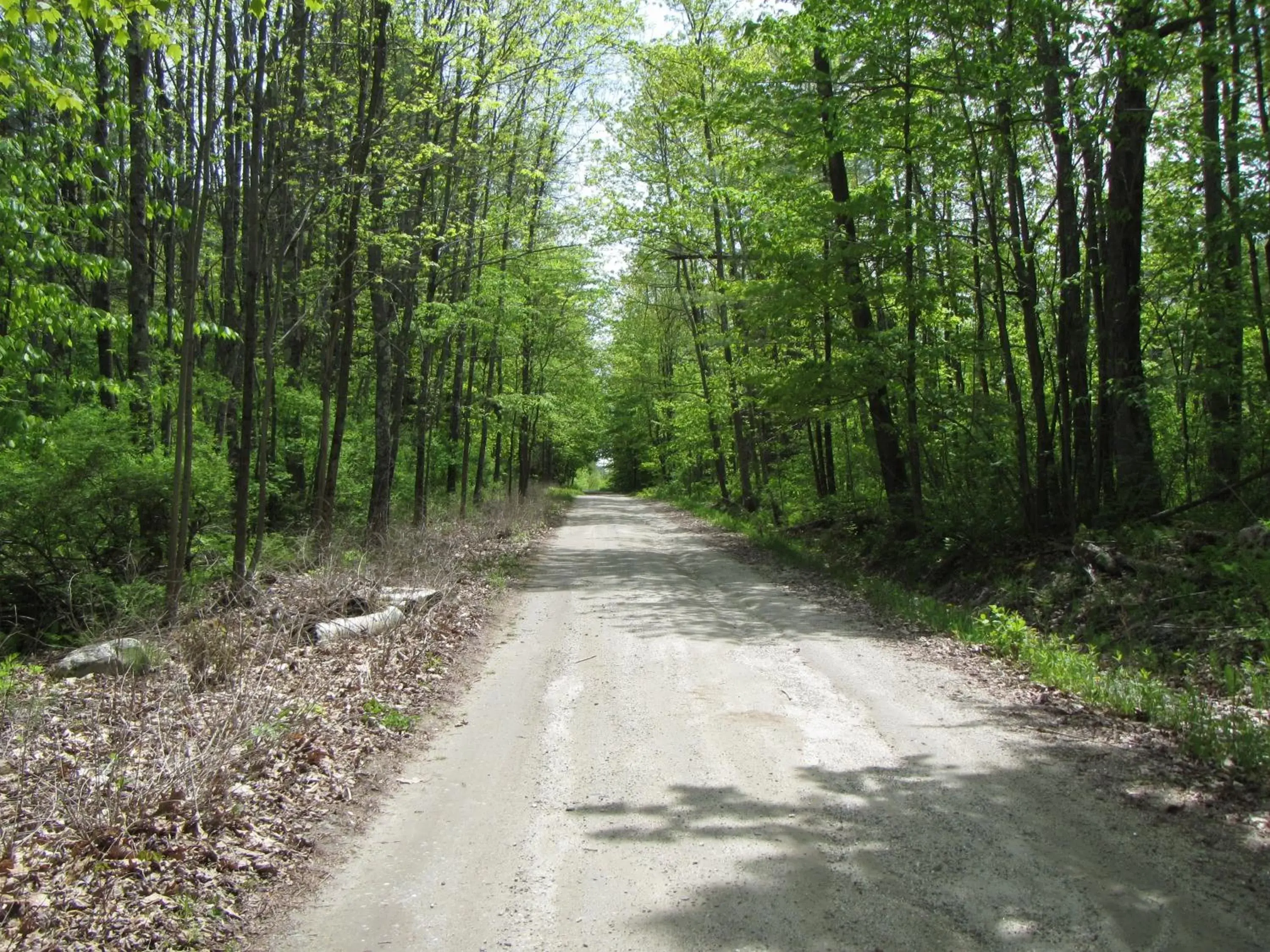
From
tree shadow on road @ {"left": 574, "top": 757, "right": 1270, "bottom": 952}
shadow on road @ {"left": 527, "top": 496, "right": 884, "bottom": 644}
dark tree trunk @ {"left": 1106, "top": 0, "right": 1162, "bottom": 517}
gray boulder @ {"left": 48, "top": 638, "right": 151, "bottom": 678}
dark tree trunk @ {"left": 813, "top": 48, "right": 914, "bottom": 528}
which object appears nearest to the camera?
tree shadow on road @ {"left": 574, "top": 757, "right": 1270, "bottom": 952}

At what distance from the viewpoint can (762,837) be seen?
4.30 m

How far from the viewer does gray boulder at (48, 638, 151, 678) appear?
6742mm

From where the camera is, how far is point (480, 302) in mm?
19453

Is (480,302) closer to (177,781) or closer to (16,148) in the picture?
(16,148)

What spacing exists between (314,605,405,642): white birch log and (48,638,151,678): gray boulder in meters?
1.59

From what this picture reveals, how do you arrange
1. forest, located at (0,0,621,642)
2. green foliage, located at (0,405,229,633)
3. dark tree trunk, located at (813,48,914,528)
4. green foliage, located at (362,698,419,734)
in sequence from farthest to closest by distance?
1. dark tree trunk, located at (813,48,914,528)
2. green foliage, located at (0,405,229,633)
3. forest, located at (0,0,621,642)
4. green foliage, located at (362,698,419,734)

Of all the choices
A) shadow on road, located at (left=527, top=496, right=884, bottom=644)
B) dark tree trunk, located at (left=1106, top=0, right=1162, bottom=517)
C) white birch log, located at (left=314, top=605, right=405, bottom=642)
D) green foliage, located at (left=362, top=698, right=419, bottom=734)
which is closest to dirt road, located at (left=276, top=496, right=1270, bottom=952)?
green foliage, located at (left=362, top=698, right=419, bottom=734)

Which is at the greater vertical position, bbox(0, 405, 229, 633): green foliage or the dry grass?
bbox(0, 405, 229, 633): green foliage

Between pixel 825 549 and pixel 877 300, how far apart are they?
5461 mm

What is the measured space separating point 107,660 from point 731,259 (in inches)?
561

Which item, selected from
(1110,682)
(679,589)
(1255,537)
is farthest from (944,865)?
(679,589)

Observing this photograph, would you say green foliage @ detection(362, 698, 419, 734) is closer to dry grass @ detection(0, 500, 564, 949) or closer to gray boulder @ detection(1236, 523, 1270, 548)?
dry grass @ detection(0, 500, 564, 949)

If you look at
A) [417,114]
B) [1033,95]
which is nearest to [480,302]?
[417,114]

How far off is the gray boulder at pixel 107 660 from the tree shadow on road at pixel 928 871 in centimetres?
433
